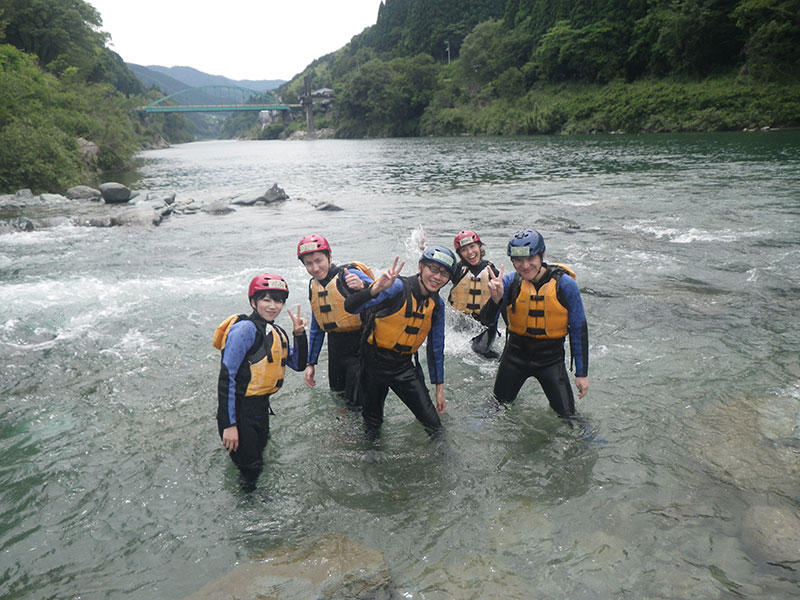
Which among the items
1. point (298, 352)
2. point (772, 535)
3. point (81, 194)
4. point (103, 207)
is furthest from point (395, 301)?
point (81, 194)

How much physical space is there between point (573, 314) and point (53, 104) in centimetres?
4882

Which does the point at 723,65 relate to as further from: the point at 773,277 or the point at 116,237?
the point at 116,237

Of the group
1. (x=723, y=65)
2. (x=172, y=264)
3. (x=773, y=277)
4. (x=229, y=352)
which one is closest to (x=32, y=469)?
Answer: (x=229, y=352)

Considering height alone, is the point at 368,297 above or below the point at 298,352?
above

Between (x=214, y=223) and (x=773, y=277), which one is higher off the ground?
(x=773, y=277)

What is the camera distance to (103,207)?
26609 mm

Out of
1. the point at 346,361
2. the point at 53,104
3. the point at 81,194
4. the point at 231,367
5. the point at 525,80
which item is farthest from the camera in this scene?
the point at 525,80

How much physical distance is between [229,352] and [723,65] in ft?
238

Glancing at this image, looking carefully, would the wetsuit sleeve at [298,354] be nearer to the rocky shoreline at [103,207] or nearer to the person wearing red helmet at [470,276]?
the person wearing red helmet at [470,276]

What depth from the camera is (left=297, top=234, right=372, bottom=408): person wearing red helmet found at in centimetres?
623

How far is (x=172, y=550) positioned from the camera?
506cm

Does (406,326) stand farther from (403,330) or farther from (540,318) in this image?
(540,318)

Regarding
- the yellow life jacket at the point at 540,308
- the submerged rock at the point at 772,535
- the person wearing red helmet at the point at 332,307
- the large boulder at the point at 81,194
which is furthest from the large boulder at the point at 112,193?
the submerged rock at the point at 772,535

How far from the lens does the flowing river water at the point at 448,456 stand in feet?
15.5
